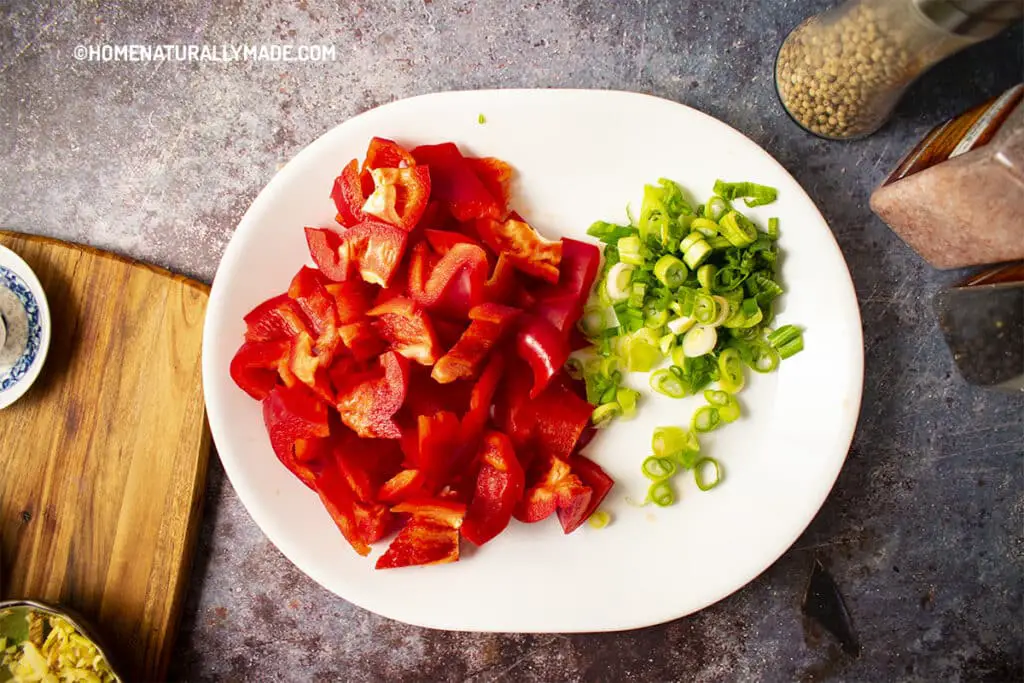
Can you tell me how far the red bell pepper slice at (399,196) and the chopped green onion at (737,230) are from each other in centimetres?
71

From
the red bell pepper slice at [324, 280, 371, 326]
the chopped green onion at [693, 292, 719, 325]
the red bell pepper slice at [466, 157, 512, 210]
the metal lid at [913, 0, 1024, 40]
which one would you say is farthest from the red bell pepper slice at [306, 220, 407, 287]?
the metal lid at [913, 0, 1024, 40]

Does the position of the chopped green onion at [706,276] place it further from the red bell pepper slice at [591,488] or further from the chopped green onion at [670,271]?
the red bell pepper slice at [591,488]

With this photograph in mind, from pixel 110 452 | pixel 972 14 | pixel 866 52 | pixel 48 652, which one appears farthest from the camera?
pixel 110 452

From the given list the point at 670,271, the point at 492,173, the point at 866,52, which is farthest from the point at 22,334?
the point at 866,52

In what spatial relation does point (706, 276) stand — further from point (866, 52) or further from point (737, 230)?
point (866, 52)

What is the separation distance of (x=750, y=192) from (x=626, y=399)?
1.91 ft

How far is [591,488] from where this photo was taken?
5.67ft

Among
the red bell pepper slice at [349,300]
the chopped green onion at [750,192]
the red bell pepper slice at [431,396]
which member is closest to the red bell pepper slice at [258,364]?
the red bell pepper slice at [349,300]

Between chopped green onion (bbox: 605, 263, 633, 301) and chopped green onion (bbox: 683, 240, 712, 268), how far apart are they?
0.14 meters

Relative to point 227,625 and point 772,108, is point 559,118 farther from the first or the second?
point 227,625

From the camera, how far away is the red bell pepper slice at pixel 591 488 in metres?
1.73

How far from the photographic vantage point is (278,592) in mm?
1981

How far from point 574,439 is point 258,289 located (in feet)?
2.82

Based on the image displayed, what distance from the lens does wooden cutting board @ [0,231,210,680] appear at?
1913 millimetres
